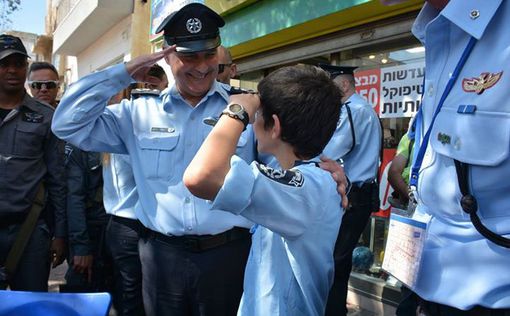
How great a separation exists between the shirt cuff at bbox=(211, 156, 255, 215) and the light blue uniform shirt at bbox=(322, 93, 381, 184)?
2.34m

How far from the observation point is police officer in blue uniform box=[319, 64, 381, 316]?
3.47 meters

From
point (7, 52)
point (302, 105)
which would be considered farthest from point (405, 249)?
point (7, 52)

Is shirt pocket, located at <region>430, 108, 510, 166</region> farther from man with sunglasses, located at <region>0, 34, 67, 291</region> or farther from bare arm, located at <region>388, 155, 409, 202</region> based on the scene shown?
man with sunglasses, located at <region>0, 34, 67, 291</region>

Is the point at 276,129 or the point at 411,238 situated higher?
the point at 276,129

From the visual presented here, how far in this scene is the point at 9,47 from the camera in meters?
2.89

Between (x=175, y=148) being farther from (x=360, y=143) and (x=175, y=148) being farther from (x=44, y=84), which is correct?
(x=44, y=84)

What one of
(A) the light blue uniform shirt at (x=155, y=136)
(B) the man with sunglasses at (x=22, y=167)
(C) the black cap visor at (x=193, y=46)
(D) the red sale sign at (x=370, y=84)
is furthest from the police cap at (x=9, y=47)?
(D) the red sale sign at (x=370, y=84)

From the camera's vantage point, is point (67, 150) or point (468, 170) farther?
point (67, 150)

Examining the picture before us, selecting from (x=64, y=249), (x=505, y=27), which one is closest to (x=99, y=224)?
(x=64, y=249)

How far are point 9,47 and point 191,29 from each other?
149 cm

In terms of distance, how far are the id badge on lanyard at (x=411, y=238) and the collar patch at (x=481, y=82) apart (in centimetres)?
5

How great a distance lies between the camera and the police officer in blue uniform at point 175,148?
2.02 meters

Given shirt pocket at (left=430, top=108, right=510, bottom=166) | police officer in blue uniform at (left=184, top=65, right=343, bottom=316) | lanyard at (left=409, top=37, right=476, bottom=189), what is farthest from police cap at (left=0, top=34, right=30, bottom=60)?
shirt pocket at (left=430, top=108, right=510, bottom=166)

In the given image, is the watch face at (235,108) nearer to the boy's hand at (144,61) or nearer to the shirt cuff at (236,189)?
the shirt cuff at (236,189)
